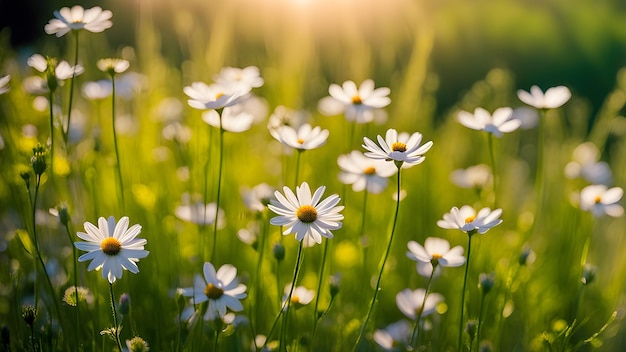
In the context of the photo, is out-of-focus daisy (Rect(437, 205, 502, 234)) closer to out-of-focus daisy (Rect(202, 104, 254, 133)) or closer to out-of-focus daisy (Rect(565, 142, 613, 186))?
out-of-focus daisy (Rect(202, 104, 254, 133))

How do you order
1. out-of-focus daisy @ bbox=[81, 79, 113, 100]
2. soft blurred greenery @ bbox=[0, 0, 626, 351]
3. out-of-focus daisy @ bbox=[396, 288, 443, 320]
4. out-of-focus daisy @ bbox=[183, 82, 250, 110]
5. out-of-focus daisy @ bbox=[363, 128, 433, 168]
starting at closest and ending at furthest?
out-of-focus daisy @ bbox=[363, 128, 433, 168]
out-of-focus daisy @ bbox=[183, 82, 250, 110]
out-of-focus daisy @ bbox=[396, 288, 443, 320]
soft blurred greenery @ bbox=[0, 0, 626, 351]
out-of-focus daisy @ bbox=[81, 79, 113, 100]

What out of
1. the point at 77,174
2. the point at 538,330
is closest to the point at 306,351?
the point at 538,330

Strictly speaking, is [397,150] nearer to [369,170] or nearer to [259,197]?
[369,170]

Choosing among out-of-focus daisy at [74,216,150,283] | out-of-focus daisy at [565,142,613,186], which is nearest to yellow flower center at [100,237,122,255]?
out-of-focus daisy at [74,216,150,283]

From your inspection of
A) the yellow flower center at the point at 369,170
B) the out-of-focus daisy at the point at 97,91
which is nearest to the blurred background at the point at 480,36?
the out-of-focus daisy at the point at 97,91

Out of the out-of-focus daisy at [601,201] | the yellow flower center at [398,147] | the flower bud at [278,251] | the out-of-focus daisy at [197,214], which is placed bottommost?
the out-of-focus daisy at [197,214]

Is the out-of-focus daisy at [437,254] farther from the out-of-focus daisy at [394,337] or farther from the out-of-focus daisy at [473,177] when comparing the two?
the out-of-focus daisy at [473,177]

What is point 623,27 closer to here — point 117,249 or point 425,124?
point 425,124
